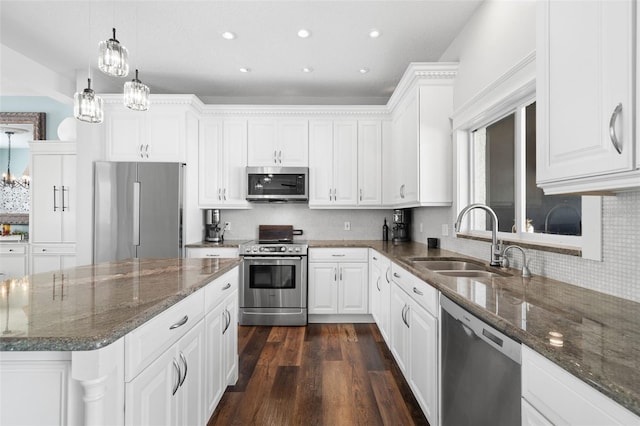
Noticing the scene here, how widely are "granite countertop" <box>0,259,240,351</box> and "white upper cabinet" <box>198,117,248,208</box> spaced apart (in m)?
2.12

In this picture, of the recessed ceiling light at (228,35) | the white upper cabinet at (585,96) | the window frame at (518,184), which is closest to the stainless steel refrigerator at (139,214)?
the recessed ceiling light at (228,35)

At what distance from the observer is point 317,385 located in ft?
7.57

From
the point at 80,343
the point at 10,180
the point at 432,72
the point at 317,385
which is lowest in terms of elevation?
the point at 317,385

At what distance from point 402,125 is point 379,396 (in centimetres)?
248

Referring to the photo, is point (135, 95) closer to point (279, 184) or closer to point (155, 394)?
point (155, 394)

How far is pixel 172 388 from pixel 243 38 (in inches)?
110

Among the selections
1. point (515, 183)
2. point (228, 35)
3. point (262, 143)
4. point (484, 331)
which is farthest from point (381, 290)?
point (228, 35)

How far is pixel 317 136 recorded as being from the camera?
3938 mm

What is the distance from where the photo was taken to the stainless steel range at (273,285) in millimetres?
3580

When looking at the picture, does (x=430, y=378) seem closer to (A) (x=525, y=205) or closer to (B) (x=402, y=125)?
(A) (x=525, y=205)

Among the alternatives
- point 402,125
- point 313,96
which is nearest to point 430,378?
point 402,125

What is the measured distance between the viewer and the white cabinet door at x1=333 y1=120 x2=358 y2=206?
394 cm

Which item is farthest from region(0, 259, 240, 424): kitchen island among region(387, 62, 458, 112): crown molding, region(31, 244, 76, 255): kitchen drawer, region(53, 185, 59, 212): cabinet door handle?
region(53, 185, 59, 212): cabinet door handle

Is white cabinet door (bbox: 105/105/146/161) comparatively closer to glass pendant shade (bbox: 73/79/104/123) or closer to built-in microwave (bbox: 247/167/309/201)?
built-in microwave (bbox: 247/167/309/201)
